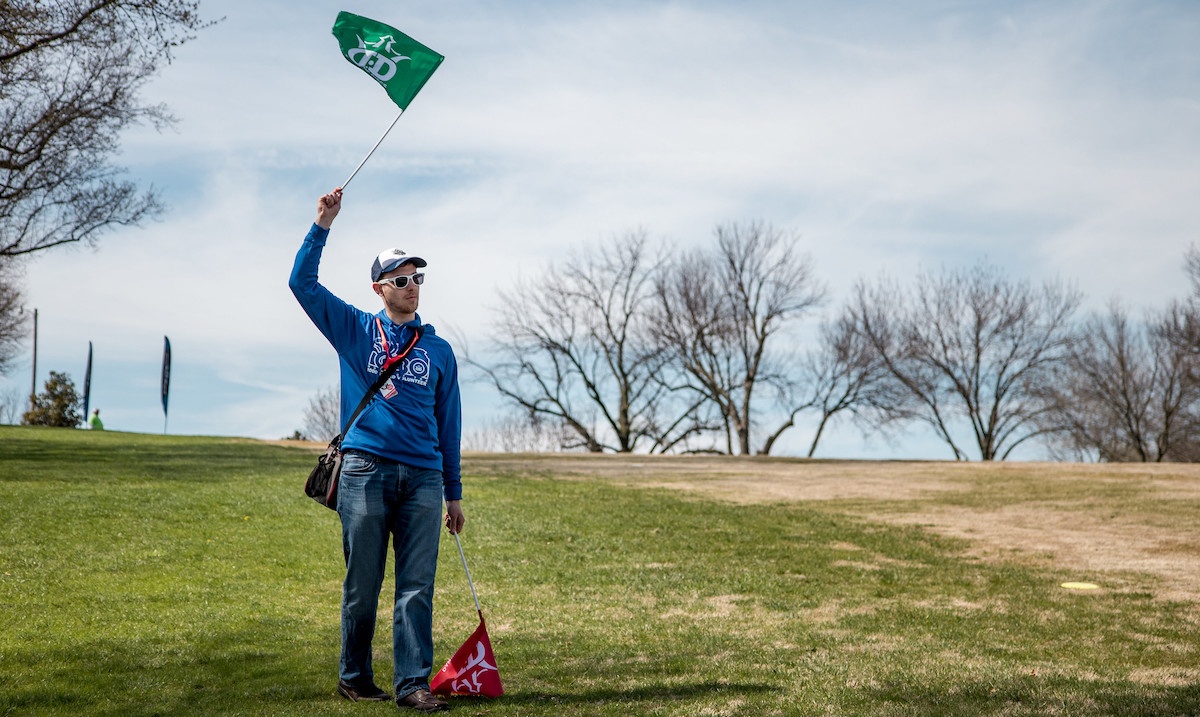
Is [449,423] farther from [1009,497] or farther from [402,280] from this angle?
[1009,497]

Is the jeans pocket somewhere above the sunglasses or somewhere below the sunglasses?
below

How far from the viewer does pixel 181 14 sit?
2173 cm

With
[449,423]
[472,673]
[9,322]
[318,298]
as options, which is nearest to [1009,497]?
[472,673]

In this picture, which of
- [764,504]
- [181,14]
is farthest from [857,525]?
[181,14]

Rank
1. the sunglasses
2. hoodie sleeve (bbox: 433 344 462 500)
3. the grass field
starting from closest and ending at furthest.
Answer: the sunglasses → hoodie sleeve (bbox: 433 344 462 500) → the grass field

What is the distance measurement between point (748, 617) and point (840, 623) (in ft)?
2.76

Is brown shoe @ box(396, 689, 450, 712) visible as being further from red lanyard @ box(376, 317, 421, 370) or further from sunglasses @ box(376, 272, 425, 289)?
sunglasses @ box(376, 272, 425, 289)

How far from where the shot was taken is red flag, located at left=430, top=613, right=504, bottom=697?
5.90m

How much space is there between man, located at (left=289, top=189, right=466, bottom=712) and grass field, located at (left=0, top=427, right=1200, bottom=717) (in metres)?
0.45

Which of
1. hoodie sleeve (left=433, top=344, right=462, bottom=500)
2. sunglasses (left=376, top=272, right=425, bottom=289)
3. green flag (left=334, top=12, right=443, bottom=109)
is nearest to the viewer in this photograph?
sunglasses (left=376, top=272, right=425, bottom=289)

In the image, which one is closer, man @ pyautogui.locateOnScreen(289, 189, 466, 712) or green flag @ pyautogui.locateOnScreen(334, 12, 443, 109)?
man @ pyautogui.locateOnScreen(289, 189, 466, 712)

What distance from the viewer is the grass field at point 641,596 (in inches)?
252

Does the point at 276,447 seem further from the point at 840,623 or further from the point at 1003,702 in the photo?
the point at 1003,702

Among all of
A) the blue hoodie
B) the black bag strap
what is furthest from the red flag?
the black bag strap
